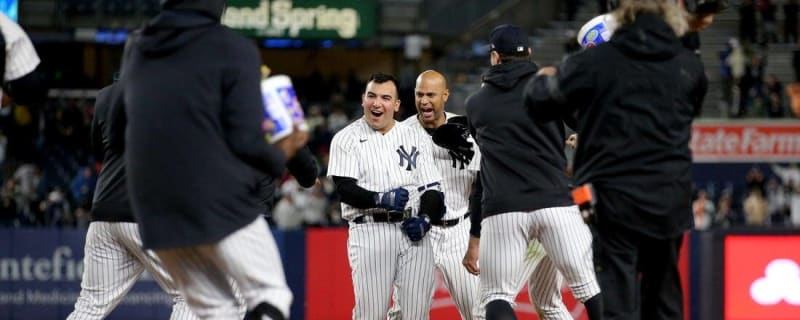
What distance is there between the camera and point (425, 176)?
8.97 m

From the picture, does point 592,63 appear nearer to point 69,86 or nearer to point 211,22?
point 211,22

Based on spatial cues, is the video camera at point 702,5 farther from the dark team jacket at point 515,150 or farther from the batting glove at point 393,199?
the batting glove at point 393,199

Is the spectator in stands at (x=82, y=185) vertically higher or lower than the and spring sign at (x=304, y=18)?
lower

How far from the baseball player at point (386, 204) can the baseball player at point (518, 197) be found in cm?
77

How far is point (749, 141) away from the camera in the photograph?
26562 millimetres

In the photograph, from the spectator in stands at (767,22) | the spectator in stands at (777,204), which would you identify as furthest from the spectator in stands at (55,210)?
the spectator in stands at (767,22)

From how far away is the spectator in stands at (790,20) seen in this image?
28422mm

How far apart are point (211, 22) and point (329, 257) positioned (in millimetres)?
10263

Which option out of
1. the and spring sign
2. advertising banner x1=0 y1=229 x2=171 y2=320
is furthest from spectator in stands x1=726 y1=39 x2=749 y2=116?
advertising banner x1=0 y1=229 x2=171 y2=320

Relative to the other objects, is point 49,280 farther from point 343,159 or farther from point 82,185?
point 343,159

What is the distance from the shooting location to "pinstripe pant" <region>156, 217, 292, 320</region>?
17.6ft

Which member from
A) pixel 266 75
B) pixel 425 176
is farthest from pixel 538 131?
pixel 266 75

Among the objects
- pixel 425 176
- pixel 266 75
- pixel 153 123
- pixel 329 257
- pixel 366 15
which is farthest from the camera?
pixel 366 15

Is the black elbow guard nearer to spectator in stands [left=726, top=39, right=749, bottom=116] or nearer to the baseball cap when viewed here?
the baseball cap
